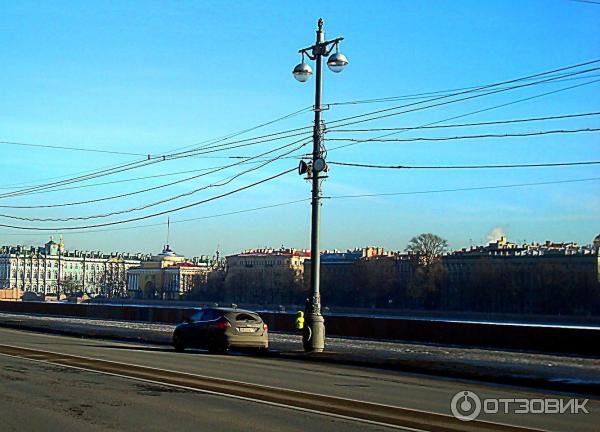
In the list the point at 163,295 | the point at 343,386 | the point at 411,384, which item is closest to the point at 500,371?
the point at 411,384

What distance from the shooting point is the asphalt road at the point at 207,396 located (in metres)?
11.9

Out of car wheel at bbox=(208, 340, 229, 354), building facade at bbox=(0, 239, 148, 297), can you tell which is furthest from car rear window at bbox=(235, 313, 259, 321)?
building facade at bbox=(0, 239, 148, 297)

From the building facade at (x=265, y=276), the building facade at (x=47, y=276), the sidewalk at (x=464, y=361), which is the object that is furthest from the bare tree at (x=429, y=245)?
the sidewalk at (x=464, y=361)

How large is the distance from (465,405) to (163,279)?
156293 millimetres

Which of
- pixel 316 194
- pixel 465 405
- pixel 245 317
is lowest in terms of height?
pixel 465 405

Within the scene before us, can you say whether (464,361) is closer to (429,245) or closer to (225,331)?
(225,331)

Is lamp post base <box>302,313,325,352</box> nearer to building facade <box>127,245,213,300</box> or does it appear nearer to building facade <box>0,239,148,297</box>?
building facade <box>127,245,213,300</box>

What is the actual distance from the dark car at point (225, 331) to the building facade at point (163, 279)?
12939 centimetres

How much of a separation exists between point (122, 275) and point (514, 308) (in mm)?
97883

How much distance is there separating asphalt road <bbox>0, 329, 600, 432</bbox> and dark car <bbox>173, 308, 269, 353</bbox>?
3319 mm

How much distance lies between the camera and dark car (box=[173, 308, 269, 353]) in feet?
89.7

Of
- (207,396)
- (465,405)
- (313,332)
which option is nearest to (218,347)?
(313,332)

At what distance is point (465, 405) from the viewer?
572 inches

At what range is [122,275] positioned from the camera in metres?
180
